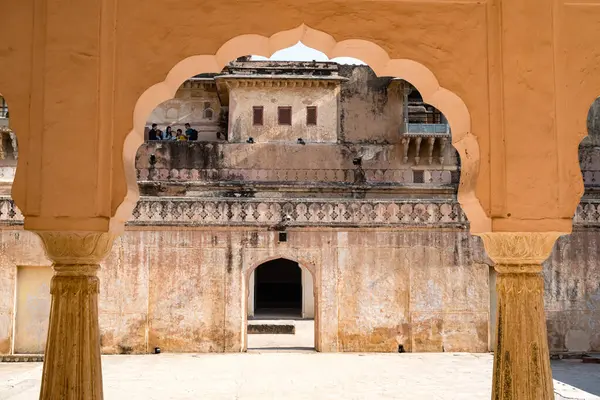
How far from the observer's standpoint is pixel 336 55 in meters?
3.80

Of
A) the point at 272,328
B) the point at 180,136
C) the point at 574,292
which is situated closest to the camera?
the point at 574,292

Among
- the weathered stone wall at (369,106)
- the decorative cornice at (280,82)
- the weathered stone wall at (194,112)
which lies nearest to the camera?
the decorative cornice at (280,82)

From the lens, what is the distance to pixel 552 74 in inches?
138

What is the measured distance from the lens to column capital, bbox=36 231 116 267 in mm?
3359

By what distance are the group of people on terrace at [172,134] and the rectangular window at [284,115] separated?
3.01m

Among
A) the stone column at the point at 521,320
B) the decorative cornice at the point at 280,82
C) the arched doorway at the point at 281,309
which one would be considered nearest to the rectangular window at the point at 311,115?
the decorative cornice at the point at 280,82

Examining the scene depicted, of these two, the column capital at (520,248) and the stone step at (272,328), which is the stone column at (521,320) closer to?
the column capital at (520,248)

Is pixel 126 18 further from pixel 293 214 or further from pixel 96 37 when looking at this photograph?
pixel 293 214

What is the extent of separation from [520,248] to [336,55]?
1.59 meters

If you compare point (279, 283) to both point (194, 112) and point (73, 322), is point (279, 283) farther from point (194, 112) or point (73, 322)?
point (73, 322)

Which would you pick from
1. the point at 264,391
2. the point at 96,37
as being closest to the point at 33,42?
the point at 96,37

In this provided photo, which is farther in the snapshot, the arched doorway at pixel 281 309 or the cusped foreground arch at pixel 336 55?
the arched doorway at pixel 281 309

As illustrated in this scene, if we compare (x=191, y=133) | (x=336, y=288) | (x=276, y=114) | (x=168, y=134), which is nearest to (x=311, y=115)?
(x=276, y=114)

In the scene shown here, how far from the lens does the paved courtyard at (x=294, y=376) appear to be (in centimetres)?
830
